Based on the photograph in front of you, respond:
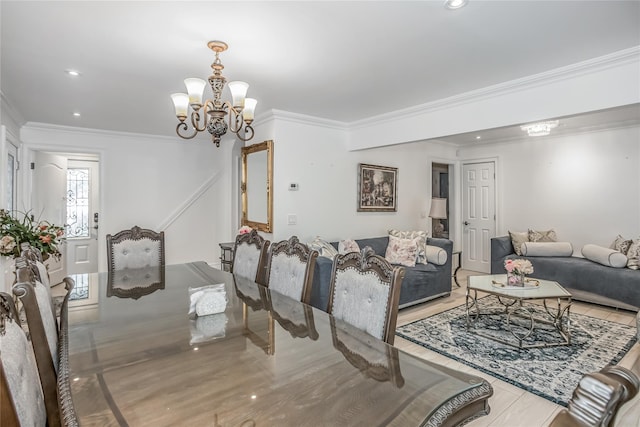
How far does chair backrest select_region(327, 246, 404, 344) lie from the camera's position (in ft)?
5.34

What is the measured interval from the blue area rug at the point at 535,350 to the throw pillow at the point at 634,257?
35.5 inches

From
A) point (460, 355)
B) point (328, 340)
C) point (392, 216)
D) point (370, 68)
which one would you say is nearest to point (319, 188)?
point (392, 216)

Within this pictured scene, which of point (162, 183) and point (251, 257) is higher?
point (162, 183)

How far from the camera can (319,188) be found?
15.0 ft

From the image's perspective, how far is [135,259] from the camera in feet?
10.8

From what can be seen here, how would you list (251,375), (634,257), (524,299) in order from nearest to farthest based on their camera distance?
(251,375), (524,299), (634,257)

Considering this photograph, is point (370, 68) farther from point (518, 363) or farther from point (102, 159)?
point (102, 159)

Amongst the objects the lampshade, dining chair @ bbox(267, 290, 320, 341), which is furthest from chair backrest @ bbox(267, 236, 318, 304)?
the lampshade

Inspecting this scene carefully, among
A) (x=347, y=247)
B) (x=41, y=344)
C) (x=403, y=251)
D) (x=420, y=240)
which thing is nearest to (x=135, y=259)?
(x=41, y=344)

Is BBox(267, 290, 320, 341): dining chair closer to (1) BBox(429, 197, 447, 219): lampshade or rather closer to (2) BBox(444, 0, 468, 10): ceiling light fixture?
(2) BBox(444, 0, 468, 10): ceiling light fixture

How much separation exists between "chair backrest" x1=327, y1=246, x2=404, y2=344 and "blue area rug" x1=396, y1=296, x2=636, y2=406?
1470 mm

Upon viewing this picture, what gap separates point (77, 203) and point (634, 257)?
312 inches

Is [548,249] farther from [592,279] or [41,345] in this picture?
[41,345]

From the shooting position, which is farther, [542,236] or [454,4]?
[542,236]
